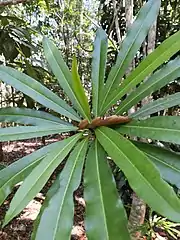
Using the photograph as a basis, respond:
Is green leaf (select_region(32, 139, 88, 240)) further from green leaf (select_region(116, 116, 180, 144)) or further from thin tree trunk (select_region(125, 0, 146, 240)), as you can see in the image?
thin tree trunk (select_region(125, 0, 146, 240))

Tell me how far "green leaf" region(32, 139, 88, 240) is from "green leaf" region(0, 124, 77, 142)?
0.07 meters

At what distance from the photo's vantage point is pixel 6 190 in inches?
24.6

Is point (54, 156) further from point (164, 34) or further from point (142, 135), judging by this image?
point (164, 34)

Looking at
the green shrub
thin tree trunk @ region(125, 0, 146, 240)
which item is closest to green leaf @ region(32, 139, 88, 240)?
the green shrub

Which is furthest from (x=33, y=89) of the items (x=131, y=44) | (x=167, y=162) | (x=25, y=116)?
(x=167, y=162)

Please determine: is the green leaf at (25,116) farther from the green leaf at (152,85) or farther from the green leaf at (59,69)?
the green leaf at (152,85)

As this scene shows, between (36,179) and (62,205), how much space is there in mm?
65

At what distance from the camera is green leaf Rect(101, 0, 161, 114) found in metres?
0.81

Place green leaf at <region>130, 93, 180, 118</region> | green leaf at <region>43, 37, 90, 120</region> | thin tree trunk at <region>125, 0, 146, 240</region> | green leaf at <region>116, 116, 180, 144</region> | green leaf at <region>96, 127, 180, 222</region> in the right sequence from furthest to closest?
thin tree trunk at <region>125, 0, 146, 240</region> → green leaf at <region>43, 37, 90, 120</region> → green leaf at <region>130, 93, 180, 118</region> → green leaf at <region>116, 116, 180, 144</region> → green leaf at <region>96, 127, 180, 222</region>

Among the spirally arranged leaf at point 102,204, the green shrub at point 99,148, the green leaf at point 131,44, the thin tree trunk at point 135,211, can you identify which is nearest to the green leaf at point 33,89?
the green shrub at point 99,148

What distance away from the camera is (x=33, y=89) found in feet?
2.77

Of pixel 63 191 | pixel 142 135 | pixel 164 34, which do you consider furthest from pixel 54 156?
pixel 164 34

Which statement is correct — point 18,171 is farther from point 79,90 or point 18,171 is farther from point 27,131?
point 79,90

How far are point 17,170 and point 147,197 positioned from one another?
0.31m
